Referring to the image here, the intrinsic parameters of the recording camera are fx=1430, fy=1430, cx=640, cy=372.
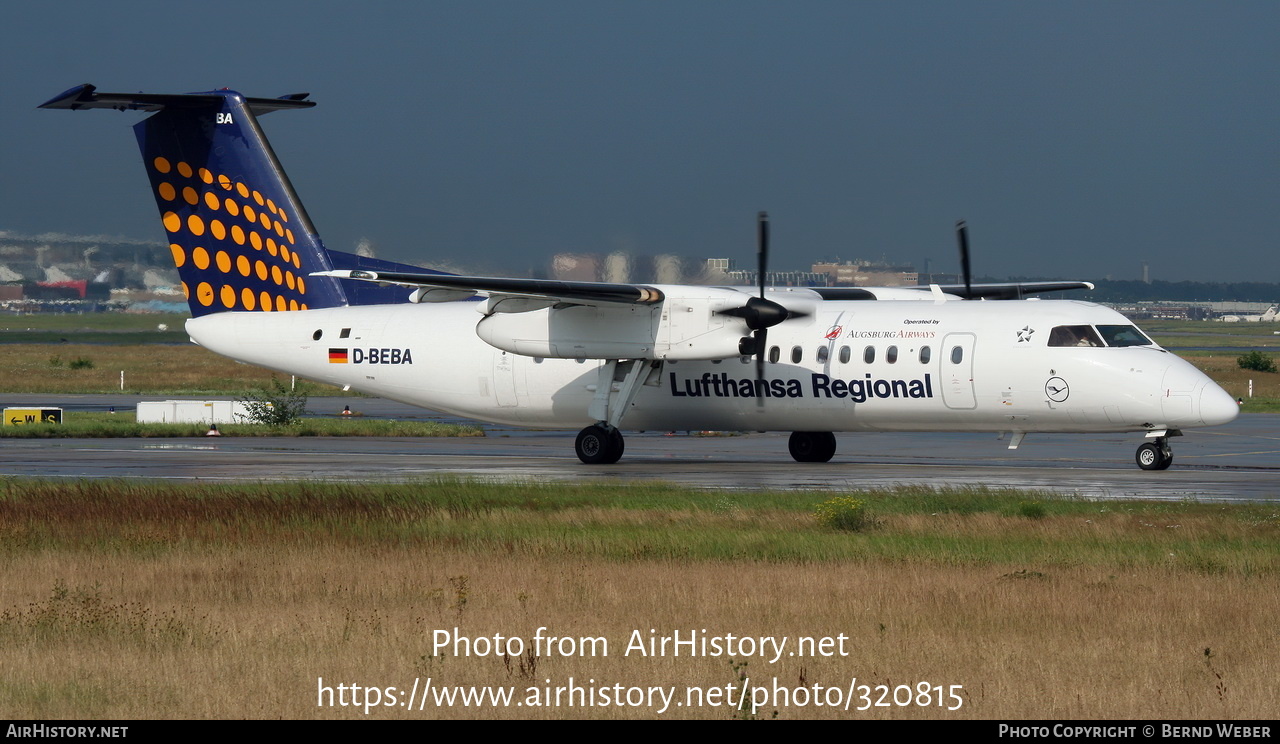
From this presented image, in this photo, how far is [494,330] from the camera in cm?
2739

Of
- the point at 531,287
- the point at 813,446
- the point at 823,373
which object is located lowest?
the point at 813,446

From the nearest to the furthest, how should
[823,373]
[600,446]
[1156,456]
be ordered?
[1156,456], [823,373], [600,446]

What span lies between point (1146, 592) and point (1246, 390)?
49.7 meters

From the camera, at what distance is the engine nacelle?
26.3 metres

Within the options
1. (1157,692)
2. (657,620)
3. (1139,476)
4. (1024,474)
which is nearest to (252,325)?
(1024,474)

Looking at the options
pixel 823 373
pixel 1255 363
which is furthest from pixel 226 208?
pixel 1255 363

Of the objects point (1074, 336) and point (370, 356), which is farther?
point (370, 356)

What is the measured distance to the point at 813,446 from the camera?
28719 mm

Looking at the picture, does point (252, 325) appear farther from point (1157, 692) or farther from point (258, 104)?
point (1157, 692)

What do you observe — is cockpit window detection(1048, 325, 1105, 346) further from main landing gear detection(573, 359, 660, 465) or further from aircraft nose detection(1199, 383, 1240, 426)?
main landing gear detection(573, 359, 660, 465)

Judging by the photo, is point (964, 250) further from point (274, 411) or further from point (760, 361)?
point (274, 411)

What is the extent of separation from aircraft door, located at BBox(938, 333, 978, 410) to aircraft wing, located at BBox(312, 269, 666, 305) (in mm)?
5320

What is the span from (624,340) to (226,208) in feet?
31.8

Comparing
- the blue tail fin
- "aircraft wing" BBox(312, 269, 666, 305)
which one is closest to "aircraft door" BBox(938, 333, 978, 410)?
"aircraft wing" BBox(312, 269, 666, 305)
